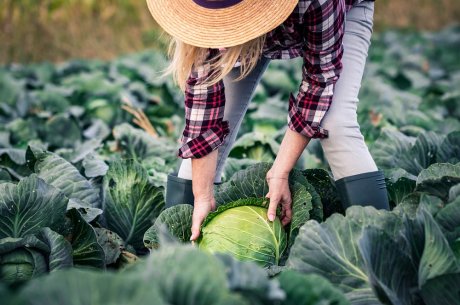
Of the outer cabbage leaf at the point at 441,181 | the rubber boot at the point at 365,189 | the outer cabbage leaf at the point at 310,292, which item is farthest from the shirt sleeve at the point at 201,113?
the outer cabbage leaf at the point at 310,292

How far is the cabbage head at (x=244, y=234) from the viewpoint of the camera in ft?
9.16

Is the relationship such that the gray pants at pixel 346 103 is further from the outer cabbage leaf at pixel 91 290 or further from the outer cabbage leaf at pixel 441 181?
the outer cabbage leaf at pixel 91 290

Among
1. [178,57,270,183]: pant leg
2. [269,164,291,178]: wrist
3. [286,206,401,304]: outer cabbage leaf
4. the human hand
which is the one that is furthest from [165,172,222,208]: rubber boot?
[286,206,401,304]: outer cabbage leaf

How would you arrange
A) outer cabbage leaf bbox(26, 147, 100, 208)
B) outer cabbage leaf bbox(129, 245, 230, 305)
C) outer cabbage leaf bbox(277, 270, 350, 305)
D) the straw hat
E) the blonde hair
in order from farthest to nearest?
outer cabbage leaf bbox(26, 147, 100, 208), the blonde hair, the straw hat, outer cabbage leaf bbox(277, 270, 350, 305), outer cabbage leaf bbox(129, 245, 230, 305)

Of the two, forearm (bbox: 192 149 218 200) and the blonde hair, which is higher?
the blonde hair

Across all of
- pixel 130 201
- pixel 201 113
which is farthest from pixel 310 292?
pixel 130 201

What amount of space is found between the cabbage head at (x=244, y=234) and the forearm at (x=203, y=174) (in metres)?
0.13

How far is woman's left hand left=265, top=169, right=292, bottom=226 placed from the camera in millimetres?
2859

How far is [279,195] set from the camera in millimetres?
2908

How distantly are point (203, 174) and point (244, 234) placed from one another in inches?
11.2

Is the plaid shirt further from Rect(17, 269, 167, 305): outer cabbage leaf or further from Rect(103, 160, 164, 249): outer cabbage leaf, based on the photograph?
Rect(17, 269, 167, 305): outer cabbage leaf

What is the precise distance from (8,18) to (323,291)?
995 cm

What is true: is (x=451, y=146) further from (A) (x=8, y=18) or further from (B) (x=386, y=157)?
(A) (x=8, y=18)

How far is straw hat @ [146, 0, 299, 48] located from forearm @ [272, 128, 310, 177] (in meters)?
0.44
